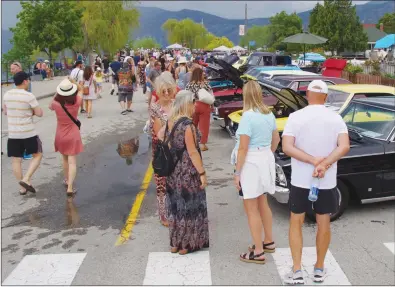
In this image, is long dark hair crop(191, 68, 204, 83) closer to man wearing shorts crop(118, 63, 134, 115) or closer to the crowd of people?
the crowd of people

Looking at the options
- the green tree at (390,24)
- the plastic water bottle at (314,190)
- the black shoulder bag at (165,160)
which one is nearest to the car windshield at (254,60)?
the black shoulder bag at (165,160)

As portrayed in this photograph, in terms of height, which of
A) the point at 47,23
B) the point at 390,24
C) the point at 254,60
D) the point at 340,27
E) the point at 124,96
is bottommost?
the point at 124,96

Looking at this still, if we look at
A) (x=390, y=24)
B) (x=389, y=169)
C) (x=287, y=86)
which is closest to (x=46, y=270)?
(x=389, y=169)

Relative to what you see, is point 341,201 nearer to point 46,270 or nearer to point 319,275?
point 319,275

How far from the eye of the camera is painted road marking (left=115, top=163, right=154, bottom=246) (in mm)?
5451

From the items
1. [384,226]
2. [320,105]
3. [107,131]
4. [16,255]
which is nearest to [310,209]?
[320,105]

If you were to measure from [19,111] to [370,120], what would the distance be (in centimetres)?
514

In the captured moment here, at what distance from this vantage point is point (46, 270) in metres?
4.68

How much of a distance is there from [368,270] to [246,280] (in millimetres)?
1230

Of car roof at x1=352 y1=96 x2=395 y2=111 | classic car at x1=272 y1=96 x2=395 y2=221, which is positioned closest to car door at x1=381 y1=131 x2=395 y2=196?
classic car at x1=272 y1=96 x2=395 y2=221

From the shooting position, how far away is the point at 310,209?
161 inches

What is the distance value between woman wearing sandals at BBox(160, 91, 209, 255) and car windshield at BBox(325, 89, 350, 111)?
393cm

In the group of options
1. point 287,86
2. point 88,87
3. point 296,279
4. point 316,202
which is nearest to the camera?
point 316,202

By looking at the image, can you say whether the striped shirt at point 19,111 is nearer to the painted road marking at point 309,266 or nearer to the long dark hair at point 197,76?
the long dark hair at point 197,76
